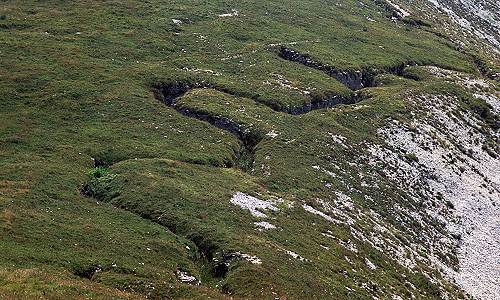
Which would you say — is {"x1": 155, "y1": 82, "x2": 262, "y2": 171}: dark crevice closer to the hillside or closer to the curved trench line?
the curved trench line

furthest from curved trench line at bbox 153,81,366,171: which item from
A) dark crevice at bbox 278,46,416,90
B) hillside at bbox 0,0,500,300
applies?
dark crevice at bbox 278,46,416,90

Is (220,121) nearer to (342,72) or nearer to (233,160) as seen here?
(233,160)

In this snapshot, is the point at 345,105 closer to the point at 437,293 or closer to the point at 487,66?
the point at 437,293

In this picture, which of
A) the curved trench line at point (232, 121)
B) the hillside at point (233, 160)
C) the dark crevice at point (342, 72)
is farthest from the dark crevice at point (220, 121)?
the dark crevice at point (342, 72)

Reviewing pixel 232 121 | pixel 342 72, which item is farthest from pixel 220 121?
pixel 342 72

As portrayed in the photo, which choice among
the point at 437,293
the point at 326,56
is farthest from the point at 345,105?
the point at 437,293

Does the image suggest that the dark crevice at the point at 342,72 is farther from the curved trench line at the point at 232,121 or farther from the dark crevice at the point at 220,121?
the dark crevice at the point at 220,121
